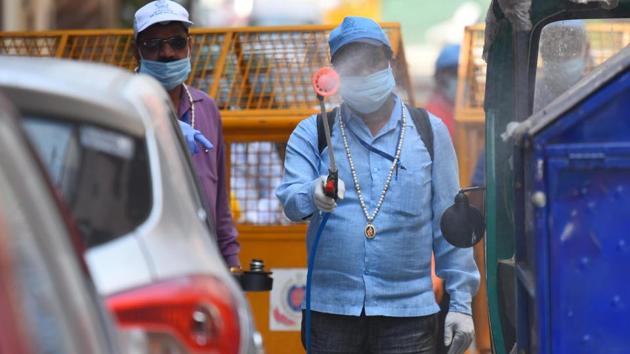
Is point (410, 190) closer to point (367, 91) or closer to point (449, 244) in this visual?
point (449, 244)

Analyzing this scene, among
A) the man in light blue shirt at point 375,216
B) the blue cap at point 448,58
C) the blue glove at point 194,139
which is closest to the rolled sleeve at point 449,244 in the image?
the man in light blue shirt at point 375,216

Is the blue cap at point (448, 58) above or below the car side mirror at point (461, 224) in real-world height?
above

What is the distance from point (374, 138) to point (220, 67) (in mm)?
2418

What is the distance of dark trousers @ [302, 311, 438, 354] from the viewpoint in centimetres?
528

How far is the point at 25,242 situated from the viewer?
2.72m

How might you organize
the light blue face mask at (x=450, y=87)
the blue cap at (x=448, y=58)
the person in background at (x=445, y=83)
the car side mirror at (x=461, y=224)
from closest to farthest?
the car side mirror at (x=461, y=224) < the person in background at (x=445, y=83) < the light blue face mask at (x=450, y=87) < the blue cap at (x=448, y=58)

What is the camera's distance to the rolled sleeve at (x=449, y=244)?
5.43 m

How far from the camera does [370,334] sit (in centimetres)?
532

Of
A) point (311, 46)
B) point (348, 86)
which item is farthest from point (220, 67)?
point (348, 86)

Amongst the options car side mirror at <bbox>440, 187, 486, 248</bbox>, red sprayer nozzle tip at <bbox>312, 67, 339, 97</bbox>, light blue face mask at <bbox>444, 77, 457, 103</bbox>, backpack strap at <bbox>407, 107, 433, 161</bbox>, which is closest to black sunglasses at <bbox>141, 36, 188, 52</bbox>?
red sprayer nozzle tip at <bbox>312, 67, 339, 97</bbox>

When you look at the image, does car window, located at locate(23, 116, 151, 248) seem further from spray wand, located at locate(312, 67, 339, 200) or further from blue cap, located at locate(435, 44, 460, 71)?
blue cap, located at locate(435, 44, 460, 71)

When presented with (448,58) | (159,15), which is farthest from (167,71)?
(448,58)

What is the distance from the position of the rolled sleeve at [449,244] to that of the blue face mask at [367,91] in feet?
0.84

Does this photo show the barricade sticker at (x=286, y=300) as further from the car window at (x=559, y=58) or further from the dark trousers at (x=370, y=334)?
the dark trousers at (x=370, y=334)
